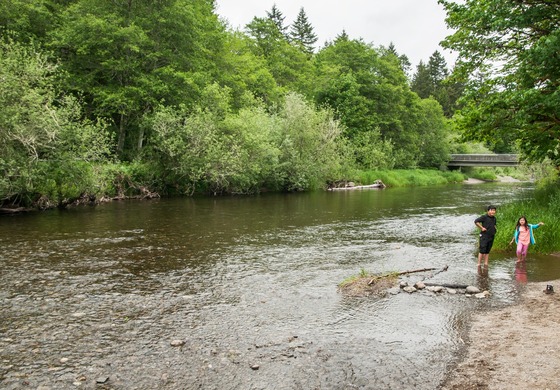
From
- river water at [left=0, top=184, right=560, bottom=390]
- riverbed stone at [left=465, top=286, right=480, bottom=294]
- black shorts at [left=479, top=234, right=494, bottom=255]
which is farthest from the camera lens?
black shorts at [left=479, top=234, right=494, bottom=255]

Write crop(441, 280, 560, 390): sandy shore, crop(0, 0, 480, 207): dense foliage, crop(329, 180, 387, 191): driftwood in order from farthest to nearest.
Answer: crop(329, 180, 387, 191): driftwood → crop(0, 0, 480, 207): dense foliage → crop(441, 280, 560, 390): sandy shore

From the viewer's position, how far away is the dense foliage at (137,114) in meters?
26.3

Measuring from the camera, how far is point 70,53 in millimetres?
42531

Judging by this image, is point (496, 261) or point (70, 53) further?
point (70, 53)

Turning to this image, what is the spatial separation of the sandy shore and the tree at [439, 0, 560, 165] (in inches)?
387

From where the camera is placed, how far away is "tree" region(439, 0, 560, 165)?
1656cm

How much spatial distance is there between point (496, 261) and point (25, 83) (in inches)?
1075

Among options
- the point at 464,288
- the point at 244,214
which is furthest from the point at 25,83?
the point at 464,288

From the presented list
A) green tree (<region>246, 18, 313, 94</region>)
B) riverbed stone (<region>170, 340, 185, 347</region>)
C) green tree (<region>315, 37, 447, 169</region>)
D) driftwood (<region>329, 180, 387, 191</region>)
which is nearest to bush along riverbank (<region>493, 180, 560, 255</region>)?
riverbed stone (<region>170, 340, 185, 347</region>)

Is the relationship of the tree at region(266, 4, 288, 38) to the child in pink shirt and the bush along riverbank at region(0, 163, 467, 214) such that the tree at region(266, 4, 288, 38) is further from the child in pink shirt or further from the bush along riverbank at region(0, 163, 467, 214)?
the child in pink shirt

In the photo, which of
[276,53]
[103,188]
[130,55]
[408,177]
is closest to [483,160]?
[408,177]

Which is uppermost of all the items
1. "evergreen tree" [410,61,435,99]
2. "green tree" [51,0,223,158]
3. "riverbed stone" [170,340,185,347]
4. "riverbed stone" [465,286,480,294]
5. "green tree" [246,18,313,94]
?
"evergreen tree" [410,61,435,99]

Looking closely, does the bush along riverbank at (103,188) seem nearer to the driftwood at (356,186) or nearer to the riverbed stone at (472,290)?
the driftwood at (356,186)

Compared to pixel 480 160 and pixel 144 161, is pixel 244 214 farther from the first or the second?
pixel 480 160
